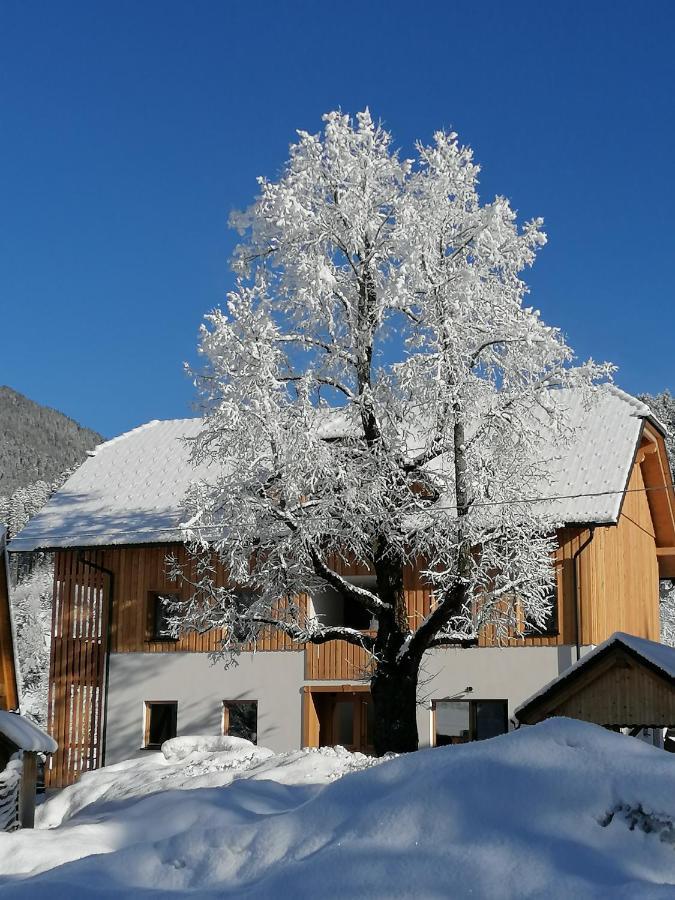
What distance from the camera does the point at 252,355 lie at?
62.4ft

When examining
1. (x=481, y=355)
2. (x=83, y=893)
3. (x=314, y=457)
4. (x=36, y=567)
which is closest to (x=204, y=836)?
(x=83, y=893)

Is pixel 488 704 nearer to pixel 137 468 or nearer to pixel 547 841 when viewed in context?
pixel 137 468

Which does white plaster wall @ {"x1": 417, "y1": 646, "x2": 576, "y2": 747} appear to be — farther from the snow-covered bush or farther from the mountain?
the mountain

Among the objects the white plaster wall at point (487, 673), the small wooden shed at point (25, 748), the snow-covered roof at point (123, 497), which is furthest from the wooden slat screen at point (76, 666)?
the small wooden shed at point (25, 748)

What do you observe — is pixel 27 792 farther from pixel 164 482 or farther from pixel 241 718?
pixel 164 482

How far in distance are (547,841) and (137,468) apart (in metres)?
26.7

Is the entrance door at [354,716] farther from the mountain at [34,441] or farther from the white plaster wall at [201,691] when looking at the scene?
the mountain at [34,441]

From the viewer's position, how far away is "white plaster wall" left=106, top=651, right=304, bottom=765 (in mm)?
25875

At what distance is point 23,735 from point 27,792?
1309 millimetres

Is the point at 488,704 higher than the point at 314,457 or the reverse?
the reverse

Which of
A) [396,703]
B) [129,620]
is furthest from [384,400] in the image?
[129,620]

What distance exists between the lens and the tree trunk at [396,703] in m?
18.7

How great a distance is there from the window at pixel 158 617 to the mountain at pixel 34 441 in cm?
7953

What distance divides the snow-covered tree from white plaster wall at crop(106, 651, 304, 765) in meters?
5.98
